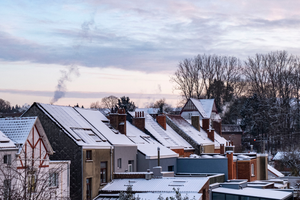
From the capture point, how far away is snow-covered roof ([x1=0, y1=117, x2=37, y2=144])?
80.4ft

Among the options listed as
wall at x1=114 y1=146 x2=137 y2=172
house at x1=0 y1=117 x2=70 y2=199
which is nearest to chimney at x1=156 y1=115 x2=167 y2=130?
wall at x1=114 y1=146 x2=137 y2=172

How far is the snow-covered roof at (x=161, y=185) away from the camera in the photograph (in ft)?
100.0

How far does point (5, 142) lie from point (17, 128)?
69.6 inches

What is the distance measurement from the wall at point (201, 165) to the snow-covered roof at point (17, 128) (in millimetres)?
19947

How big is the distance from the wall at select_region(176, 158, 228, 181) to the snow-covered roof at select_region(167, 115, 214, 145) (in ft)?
28.4

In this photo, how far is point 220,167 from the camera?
41.5 metres

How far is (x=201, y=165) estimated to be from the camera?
42.3 meters

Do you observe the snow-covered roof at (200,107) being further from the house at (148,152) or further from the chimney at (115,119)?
the chimney at (115,119)

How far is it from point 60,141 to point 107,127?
7060 mm

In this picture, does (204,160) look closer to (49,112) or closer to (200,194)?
(200,194)

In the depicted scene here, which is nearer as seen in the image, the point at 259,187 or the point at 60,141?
the point at 60,141

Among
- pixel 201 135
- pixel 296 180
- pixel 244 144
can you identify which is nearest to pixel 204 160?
pixel 201 135

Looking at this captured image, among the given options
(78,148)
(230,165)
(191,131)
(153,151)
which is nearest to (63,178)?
(78,148)

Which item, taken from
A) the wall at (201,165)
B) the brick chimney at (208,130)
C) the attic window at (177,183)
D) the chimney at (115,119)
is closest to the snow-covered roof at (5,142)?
the attic window at (177,183)
